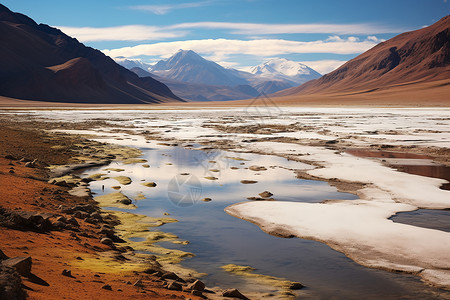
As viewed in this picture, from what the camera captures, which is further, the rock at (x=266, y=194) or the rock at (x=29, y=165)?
the rock at (x=29, y=165)

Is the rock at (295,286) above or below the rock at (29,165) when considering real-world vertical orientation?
below

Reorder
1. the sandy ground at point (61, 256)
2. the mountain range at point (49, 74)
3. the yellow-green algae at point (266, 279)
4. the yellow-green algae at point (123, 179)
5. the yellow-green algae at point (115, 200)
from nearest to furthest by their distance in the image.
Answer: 1. the sandy ground at point (61, 256)
2. the yellow-green algae at point (266, 279)
3. the yellow-green algae at point (115, 200)
4. the yellow-green algae at point (123, 179)
5. the mountain range at point (49, 74)

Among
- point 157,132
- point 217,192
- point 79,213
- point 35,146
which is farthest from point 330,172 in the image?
point 157,132

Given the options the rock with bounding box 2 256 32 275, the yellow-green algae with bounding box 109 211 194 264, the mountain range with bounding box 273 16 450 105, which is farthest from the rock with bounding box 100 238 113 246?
the mountain range with bounding box 273 16 450 105

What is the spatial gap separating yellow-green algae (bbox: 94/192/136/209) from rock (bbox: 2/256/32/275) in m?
6.82

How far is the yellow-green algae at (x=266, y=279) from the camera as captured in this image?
716cm

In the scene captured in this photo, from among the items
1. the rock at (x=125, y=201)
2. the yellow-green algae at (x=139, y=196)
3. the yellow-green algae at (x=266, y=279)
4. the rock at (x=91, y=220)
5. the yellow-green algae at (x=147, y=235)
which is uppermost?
the rock at (x=91, y=220)

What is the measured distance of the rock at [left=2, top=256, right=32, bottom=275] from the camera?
5602mm

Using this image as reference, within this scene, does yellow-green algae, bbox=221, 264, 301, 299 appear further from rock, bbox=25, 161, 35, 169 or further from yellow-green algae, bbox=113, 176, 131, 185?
rock, bbox=25, 161, 35, 169

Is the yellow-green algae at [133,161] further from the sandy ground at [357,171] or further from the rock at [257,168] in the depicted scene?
the sandy ground at [357,171]

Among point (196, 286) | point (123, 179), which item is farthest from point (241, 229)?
point (123, 179)

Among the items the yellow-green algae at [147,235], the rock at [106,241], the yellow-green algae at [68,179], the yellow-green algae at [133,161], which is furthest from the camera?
the yellow-green algae at [133,161]

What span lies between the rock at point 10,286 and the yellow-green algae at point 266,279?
12.7 ft

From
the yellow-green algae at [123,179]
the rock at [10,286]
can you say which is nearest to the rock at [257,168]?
the yellow-green algae at [123,179]
